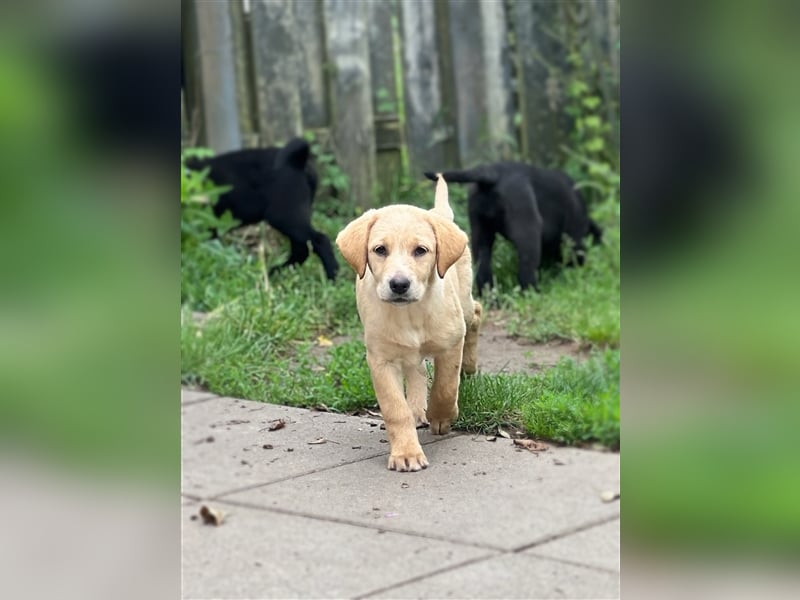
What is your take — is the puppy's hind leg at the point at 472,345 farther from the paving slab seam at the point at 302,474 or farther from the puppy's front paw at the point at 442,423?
the paving slab seam at the point at 302,474

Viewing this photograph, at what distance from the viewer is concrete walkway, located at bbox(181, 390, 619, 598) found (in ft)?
7.42

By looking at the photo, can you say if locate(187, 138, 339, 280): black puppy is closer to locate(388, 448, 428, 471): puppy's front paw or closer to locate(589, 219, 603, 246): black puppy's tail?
locate(388, 448, 428, 471): puppy's front paw

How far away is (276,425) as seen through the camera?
2598 mm

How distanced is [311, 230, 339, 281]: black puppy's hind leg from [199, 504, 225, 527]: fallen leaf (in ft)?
2.99

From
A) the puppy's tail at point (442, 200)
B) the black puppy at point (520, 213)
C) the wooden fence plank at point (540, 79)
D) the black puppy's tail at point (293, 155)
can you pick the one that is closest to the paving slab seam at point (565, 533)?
the black puppy at point (520, 213)

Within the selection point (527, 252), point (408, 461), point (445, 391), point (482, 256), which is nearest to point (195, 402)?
point (408, 461)

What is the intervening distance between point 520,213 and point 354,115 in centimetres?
63

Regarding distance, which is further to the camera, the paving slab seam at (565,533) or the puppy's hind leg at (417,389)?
the puppy's hind leg at (417,389)

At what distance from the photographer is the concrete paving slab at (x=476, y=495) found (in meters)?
2.28

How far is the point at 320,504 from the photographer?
245 cm

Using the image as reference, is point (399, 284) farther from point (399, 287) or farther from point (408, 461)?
point (408, 461)

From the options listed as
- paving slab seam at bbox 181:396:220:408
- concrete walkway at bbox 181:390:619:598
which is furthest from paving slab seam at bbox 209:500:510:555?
paving slab seam at bbox 181:396:220:408

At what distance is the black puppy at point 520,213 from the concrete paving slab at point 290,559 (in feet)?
3.44
